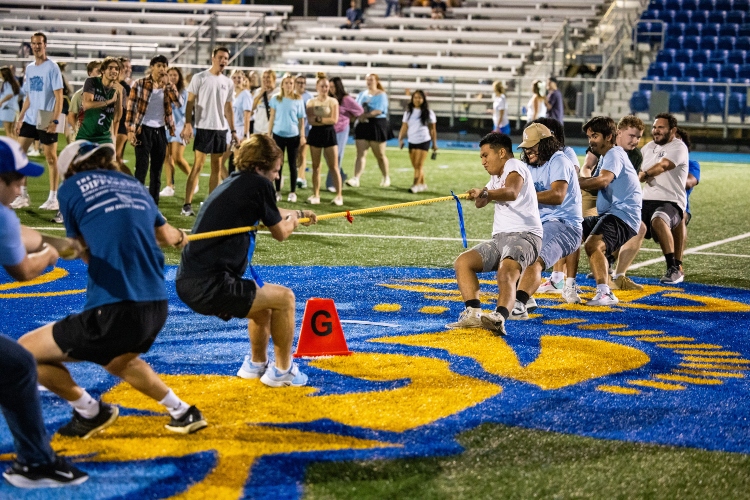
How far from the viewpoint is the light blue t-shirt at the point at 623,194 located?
29.3 feet

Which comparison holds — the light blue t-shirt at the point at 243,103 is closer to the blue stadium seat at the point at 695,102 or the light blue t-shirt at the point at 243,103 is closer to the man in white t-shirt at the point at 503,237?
the man in white t-shirt at the point at 503,237

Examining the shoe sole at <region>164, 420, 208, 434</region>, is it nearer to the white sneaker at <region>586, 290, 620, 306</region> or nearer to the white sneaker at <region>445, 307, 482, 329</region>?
the white sneaker at <region>445, 307, 482, 329</region>

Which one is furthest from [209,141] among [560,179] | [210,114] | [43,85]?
[560,179]

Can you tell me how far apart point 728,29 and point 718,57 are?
149 cm

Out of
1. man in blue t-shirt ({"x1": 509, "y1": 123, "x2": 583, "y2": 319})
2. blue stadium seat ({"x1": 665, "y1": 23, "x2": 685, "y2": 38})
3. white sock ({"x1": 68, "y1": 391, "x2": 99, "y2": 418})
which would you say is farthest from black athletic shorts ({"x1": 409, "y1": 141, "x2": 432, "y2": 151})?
blue stadium seat ({"x1": 665, "y1": 23, "x2": 685, "y2": 38})

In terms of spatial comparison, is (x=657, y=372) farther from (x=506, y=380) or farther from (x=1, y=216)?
(x=1, y=216)

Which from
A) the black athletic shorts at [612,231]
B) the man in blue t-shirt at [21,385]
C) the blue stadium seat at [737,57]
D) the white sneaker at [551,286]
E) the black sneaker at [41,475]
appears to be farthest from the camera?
the blue stadium seat at [737,57]

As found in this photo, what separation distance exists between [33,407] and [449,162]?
64.1 feet

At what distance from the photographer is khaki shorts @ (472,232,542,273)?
7.43 meters

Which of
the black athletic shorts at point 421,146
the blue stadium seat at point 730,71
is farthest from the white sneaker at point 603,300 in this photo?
the blue stadium seat at point 730,71

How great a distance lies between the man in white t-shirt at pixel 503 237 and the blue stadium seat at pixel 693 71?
23.3 meters

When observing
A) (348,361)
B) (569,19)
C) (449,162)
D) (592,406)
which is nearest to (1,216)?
(348,361)

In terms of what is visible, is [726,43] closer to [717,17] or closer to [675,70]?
[717,17]

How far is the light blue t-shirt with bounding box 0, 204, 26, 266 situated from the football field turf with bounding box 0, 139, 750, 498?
94 centimetres
